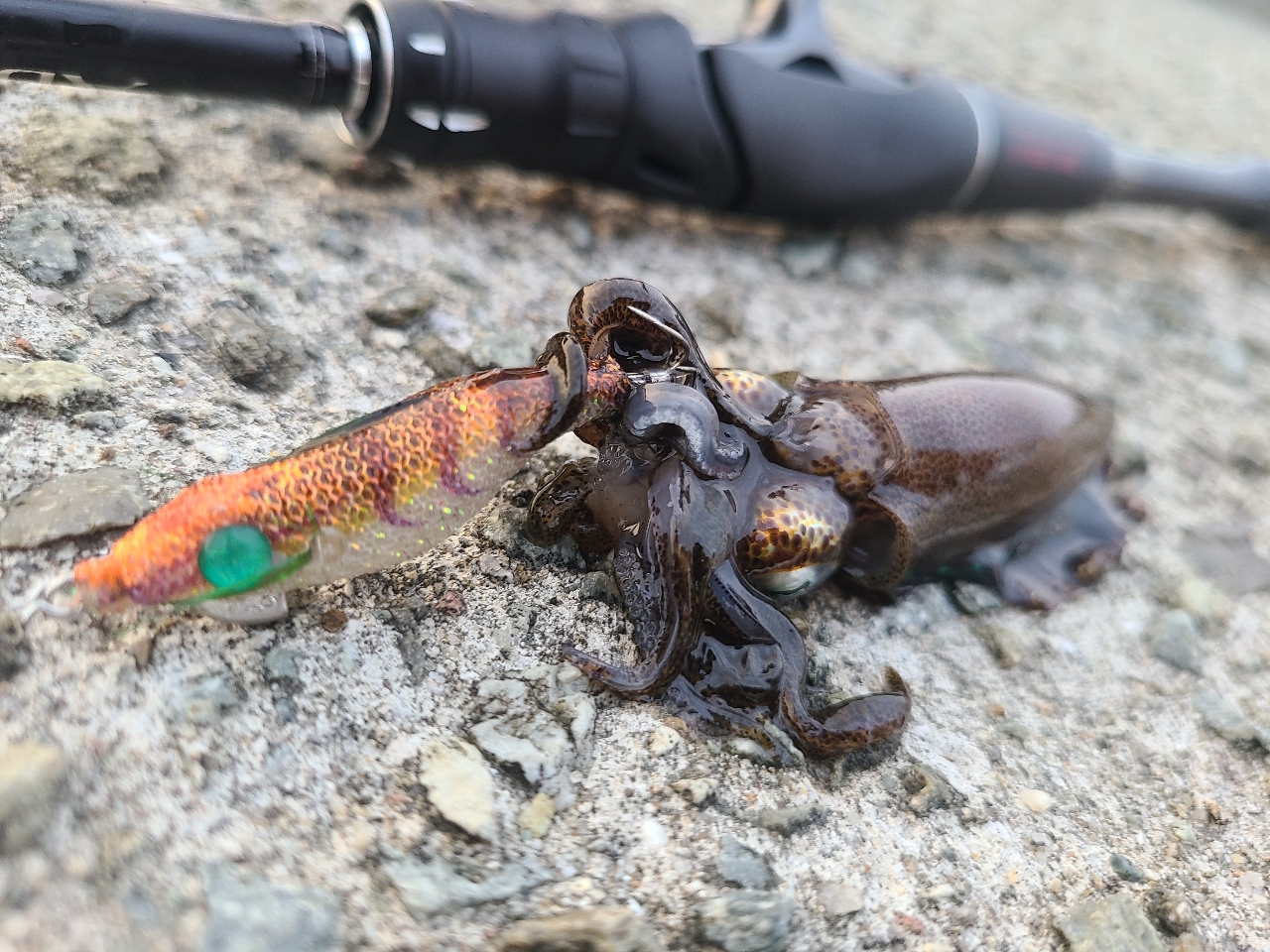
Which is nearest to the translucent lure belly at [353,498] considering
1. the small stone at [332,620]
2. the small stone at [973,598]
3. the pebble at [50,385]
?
the small stone at [332,620]

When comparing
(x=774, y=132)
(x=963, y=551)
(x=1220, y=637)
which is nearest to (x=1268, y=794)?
(x=1220, y=637)

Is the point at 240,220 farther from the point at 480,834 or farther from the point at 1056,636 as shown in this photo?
the point at 1056,636

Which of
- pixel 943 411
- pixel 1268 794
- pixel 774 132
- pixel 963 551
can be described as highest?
pixel 774 132

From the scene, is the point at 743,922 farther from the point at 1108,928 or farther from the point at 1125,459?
the point at 1125,459

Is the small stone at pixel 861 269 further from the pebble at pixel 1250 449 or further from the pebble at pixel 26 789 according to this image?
the pebble at pixel 26 789

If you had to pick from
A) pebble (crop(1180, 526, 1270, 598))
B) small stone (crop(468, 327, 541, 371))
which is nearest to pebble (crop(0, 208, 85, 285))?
small stone (crop(468, 327, 541, 371))

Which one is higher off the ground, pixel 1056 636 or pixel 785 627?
pixel 785 627
